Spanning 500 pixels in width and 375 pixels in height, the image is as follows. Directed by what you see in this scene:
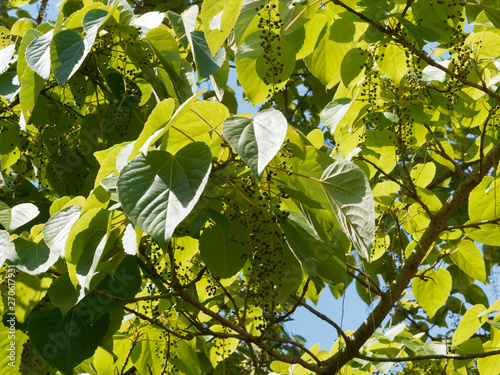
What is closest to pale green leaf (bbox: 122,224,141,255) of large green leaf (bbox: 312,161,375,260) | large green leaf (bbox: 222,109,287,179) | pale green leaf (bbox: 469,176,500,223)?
large green leaf (bbox: 222,109,287,179)

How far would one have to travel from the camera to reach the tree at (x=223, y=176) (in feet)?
3.26

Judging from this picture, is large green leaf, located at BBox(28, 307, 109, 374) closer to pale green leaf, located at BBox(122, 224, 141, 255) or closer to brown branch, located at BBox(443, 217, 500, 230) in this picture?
pale green leaf, located at BBox(122, 224, 141, 255)

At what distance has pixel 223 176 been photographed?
105 centimetres

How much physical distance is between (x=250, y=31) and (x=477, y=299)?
2166 mm

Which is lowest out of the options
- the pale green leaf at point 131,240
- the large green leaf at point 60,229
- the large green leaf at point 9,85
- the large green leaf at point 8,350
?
the large green leaf at point 8,350

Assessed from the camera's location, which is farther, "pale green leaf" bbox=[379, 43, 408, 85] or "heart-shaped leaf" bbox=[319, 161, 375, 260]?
"pale green leaf" bbox=[379, 43, 408, 85]

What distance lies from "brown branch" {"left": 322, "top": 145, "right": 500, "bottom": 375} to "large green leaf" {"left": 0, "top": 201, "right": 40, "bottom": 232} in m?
0.94

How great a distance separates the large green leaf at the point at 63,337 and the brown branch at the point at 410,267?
704 mm

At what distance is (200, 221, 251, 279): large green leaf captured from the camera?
1263 millimetres

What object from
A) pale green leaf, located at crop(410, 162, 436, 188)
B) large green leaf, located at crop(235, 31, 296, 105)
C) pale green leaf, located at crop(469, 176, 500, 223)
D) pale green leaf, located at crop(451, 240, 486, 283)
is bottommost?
large green leaf, located at crop(235, 31, 296, 105)

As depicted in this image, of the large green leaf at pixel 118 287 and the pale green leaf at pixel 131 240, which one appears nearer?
the pale green leaf at pixel 131 240

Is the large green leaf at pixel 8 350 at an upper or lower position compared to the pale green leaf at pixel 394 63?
lower

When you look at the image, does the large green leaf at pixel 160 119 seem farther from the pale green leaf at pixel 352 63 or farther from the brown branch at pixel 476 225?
the brown branch at pixel 476 225

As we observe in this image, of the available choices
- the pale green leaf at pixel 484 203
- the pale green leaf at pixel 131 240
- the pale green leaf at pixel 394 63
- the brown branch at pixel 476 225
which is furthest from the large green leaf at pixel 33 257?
the pale green leaf at pixel 484 203
